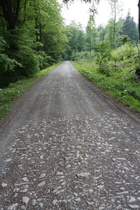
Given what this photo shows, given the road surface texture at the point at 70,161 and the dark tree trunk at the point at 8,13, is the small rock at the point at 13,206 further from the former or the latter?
the dark tree trunk at the point at 8,13

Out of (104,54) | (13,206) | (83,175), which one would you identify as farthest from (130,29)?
(13,206)

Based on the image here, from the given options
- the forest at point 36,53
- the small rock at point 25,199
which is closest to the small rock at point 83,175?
the small rock at point 25,199

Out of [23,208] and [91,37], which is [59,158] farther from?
[91,37]

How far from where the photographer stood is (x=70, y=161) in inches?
139

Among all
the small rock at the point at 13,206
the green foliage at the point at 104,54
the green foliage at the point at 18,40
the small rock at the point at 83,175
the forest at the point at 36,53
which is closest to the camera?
the small rock at the point at 13,206

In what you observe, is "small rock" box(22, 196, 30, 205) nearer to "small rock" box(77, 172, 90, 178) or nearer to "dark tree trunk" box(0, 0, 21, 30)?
"small rock" box(77, 172, 90, 178)

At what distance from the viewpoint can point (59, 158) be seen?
365cm

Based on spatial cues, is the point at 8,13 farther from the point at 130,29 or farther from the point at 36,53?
the point at 130,29

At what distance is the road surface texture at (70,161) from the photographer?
260 centimetres

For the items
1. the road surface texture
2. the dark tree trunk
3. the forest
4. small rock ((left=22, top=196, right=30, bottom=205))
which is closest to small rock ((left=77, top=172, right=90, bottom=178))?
the road surface texture

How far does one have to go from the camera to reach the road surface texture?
8.52 ft

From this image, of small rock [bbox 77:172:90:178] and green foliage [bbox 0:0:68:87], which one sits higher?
green foliage [bbox 0:0:68:87]

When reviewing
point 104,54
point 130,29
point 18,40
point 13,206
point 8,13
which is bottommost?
point 13,206

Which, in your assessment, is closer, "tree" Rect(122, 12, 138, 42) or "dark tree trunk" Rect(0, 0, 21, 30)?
"dark tree trunk" Rect(0, 0, 21, 30)
